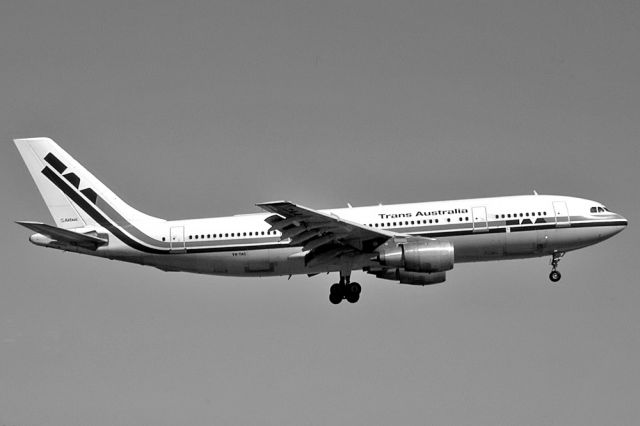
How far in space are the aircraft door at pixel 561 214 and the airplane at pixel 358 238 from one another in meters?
0.05

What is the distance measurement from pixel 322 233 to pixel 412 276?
693cm

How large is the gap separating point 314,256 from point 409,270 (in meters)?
5.43

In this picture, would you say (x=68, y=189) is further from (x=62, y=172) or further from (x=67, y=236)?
(x=67, y=236)

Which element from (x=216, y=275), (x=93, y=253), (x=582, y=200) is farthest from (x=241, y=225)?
(x=582, y=200)

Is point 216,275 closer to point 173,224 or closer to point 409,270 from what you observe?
point 173,224

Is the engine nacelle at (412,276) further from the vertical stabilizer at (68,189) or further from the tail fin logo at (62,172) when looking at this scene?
the tail fin logo at (62,172)

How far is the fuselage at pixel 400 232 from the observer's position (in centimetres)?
6131

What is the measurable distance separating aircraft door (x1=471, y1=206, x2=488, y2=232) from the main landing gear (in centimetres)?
745

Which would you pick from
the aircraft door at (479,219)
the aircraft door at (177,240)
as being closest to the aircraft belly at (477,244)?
the aircraft door at (479,219)

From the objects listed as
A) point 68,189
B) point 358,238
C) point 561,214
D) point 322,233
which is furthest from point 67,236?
point 561,214

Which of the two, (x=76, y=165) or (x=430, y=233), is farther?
(x=76, y=165)

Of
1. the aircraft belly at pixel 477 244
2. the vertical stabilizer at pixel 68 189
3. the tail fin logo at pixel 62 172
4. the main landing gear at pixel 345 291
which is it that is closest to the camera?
the aircraft belly at pixel 477 244

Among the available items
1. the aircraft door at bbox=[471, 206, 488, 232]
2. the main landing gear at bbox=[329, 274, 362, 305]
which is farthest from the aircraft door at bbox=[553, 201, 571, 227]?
the main landing gear at bbox=[329, 274, 362, 305]

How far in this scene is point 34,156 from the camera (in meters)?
67.2
